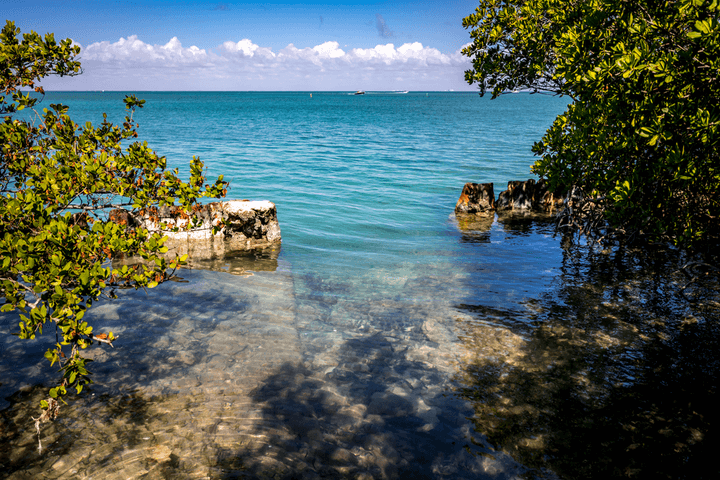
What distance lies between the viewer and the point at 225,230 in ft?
40.7

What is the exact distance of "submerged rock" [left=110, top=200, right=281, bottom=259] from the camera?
11898 mm

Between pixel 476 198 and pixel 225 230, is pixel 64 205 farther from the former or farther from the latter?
pixel 476 198

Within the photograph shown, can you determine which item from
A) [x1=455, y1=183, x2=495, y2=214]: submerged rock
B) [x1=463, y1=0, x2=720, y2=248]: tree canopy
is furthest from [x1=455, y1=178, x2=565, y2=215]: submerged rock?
[x1=463, y1=0, x2=720, y2=248]: tree canopy

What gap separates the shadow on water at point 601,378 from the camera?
4.95 metres

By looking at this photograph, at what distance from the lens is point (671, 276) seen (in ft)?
32.3

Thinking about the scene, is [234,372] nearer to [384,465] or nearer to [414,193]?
[384,465]

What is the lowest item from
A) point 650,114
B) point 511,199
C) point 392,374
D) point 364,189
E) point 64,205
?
point 392,374

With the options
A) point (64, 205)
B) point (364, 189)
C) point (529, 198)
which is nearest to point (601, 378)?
point (64, 205)

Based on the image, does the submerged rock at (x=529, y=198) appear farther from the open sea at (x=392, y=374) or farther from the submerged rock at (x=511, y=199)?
the open sea at (x=392, y=374)

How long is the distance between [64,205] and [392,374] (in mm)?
5110

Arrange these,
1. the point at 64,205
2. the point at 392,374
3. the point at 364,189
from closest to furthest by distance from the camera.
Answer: the point at 64,205 → the point at 392,374 → the point at 364,189

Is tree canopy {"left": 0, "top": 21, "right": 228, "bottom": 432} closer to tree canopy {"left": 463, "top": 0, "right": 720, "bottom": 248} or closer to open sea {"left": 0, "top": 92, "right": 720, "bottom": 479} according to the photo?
open sea {"left": 0, "top": 92, "right": 720, "bottom": 479}

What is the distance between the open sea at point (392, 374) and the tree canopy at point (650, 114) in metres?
1.94

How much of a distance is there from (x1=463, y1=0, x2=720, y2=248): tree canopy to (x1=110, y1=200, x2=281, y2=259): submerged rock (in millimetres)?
8132
